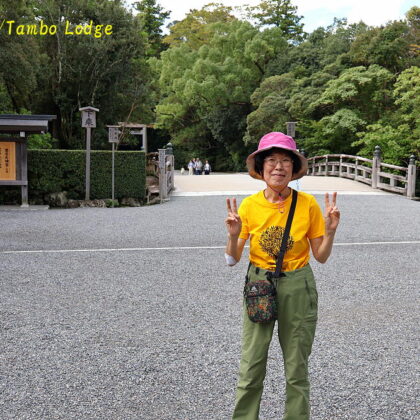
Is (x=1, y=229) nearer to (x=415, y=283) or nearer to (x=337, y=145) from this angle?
(x=415, y=283)

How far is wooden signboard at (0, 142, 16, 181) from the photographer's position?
44.7 ft

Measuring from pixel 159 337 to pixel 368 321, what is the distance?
1.76 meters

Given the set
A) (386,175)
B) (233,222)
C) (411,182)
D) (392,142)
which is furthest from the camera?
(392,142)

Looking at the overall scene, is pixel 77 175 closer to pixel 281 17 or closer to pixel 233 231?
pixel 233 231

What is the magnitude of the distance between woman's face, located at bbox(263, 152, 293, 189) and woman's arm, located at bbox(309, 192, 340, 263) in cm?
20

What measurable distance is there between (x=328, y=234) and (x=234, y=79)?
33.9 metres

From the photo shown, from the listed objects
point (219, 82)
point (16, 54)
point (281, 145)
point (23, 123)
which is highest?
point (219, 82)

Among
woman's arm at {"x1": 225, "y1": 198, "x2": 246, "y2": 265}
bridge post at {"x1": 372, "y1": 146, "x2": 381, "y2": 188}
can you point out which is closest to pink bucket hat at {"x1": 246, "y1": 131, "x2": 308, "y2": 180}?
woman's arm at {"x1": 225, "y1": 198, "x2": 246, "y2": 265}

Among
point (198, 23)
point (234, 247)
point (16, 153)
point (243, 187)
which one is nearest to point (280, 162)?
point (234, 247)

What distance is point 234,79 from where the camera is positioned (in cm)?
3497

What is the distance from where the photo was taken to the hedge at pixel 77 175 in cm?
1434

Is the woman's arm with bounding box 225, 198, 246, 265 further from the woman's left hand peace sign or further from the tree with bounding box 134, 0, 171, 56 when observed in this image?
the tree with bounding box 134, 0, 171, 56

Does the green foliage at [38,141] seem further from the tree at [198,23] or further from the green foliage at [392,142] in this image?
the tree at [198,23]

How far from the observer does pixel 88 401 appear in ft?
9.46
